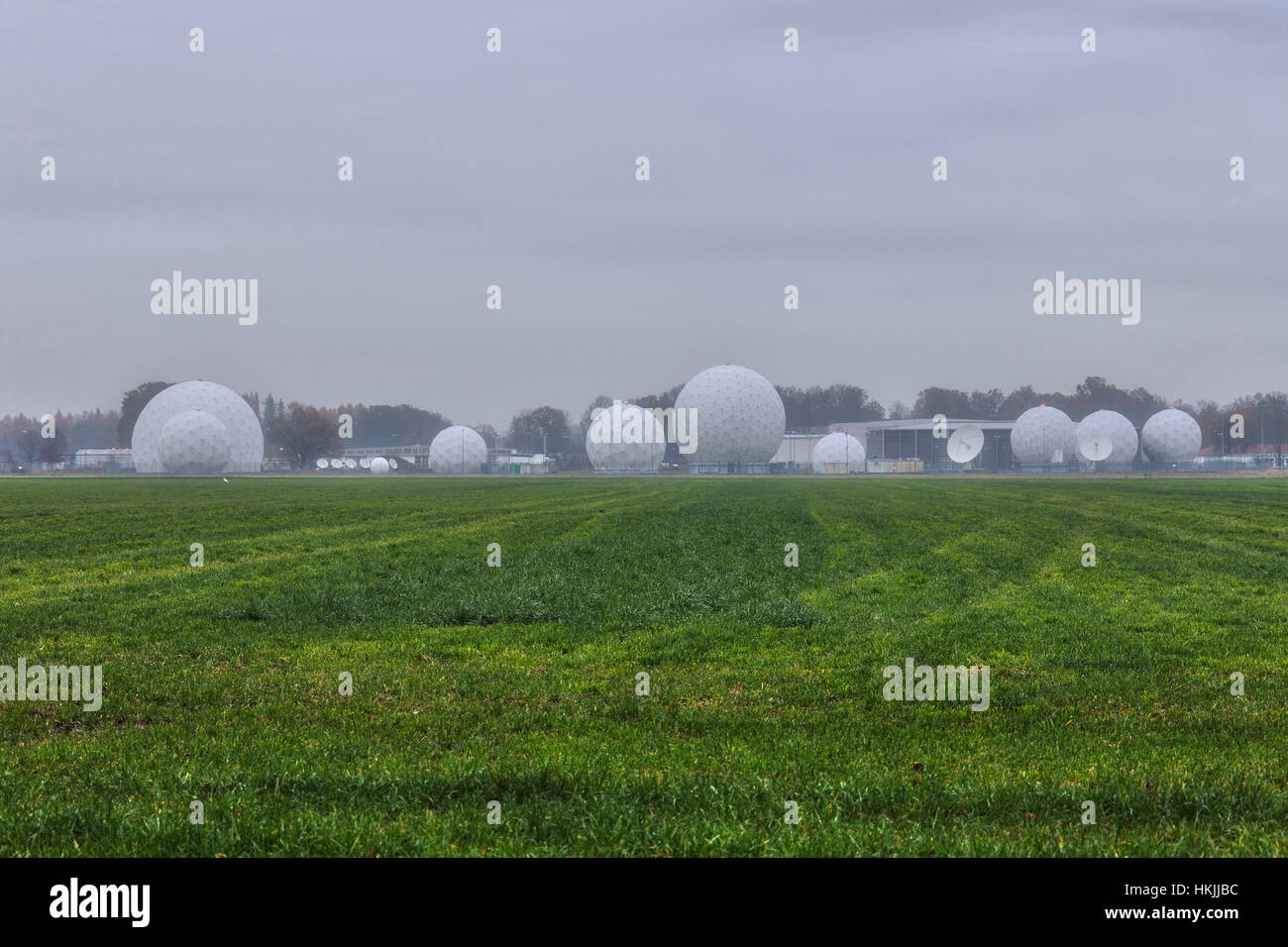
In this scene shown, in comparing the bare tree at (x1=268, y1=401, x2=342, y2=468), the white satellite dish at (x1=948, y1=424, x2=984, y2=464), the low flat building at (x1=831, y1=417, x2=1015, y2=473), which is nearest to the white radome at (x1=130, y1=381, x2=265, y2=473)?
the bare tree at (x1=268, y1=401, x2=342, y2=468)

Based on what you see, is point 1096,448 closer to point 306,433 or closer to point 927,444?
point 927,444

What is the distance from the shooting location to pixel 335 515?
33219 mm

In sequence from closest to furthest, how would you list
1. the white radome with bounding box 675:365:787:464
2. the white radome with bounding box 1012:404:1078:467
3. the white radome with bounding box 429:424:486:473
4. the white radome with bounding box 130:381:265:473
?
the white radome with bounding box 675:365:787:464 → the white radome with bounding box 130:381:265:473 → the white radome with bounding box 1012:404:1078:467 → the white radome with bounding box 429:424:486:473

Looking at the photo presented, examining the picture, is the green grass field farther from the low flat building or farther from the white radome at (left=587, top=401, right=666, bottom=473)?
the low flat building

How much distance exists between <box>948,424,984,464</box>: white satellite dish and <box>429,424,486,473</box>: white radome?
59.6 metres

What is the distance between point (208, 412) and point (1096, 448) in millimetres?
100689

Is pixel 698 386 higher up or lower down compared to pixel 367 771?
higher up

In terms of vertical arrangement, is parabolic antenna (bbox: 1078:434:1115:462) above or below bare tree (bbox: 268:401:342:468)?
below

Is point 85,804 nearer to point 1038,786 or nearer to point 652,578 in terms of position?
point 1038,786

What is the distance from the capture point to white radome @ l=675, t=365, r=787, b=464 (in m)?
114

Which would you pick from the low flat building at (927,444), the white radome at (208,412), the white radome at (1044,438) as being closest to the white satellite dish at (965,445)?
the white radome at (1044,438)

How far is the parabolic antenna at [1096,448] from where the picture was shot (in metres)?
110
